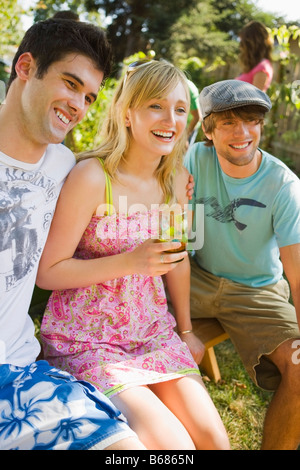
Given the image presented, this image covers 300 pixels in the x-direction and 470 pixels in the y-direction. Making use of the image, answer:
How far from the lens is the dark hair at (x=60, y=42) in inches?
75.7

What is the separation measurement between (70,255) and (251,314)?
117 centimetres

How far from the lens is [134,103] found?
233 centimetres

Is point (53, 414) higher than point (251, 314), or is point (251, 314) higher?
point (251, 314)

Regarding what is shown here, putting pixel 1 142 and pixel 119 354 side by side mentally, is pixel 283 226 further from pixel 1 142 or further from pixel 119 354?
pixel 1 142

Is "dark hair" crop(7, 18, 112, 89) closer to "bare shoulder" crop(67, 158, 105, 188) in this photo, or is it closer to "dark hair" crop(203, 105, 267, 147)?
"bare shoulder" crop(67, 158, 105, 188)

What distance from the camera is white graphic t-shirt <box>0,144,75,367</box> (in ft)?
5.97

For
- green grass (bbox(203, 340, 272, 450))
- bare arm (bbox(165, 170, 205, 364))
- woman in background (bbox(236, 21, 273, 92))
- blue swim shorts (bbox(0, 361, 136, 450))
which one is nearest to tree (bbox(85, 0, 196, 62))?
woman in background (bbox(236, 21, 273, 92))

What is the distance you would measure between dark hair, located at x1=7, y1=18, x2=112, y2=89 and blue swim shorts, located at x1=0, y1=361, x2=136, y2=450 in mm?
1222

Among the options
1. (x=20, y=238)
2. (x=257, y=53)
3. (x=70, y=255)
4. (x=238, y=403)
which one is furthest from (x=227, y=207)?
(x=257, y=53)

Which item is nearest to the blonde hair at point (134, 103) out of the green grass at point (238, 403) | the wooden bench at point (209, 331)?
the wooden bench at point (209, 331)

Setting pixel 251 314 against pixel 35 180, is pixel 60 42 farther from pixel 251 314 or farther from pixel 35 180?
pixel 251 314

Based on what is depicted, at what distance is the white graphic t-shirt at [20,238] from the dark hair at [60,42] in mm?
422

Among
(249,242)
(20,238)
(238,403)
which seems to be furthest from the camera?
(238,403)
